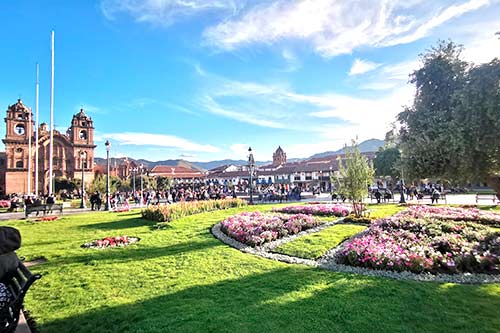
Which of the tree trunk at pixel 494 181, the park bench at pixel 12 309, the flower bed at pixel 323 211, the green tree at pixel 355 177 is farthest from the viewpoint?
the flower bed at pixel 323 211

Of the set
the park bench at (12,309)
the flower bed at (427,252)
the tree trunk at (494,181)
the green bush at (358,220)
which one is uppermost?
the tree trunk at (494,181)

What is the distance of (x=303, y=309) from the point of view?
207 inches

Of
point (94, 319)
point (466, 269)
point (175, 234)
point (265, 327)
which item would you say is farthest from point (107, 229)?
point (466, 269)

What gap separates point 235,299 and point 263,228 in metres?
6.36

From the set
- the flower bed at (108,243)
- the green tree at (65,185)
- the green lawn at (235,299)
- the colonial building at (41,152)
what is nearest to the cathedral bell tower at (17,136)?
the colonial building at (41,152)

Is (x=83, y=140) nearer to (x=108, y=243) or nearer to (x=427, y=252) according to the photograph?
(x=108, y=243)

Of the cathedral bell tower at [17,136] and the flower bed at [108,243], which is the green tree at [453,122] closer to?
the flower bed at [108,243]

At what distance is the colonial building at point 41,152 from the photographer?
6192 cm

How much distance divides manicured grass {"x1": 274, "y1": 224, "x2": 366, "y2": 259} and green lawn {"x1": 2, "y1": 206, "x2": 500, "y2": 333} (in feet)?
3.98

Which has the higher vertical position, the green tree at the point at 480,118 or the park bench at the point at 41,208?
the green tree at the point at 480,118

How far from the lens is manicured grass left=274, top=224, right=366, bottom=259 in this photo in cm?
906

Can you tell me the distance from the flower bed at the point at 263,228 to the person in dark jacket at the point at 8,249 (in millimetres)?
7178

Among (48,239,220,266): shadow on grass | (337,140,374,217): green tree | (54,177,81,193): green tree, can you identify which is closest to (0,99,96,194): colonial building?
(54,177,81,193): green tree

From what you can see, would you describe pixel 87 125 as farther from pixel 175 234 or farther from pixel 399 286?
pixel 399 286
